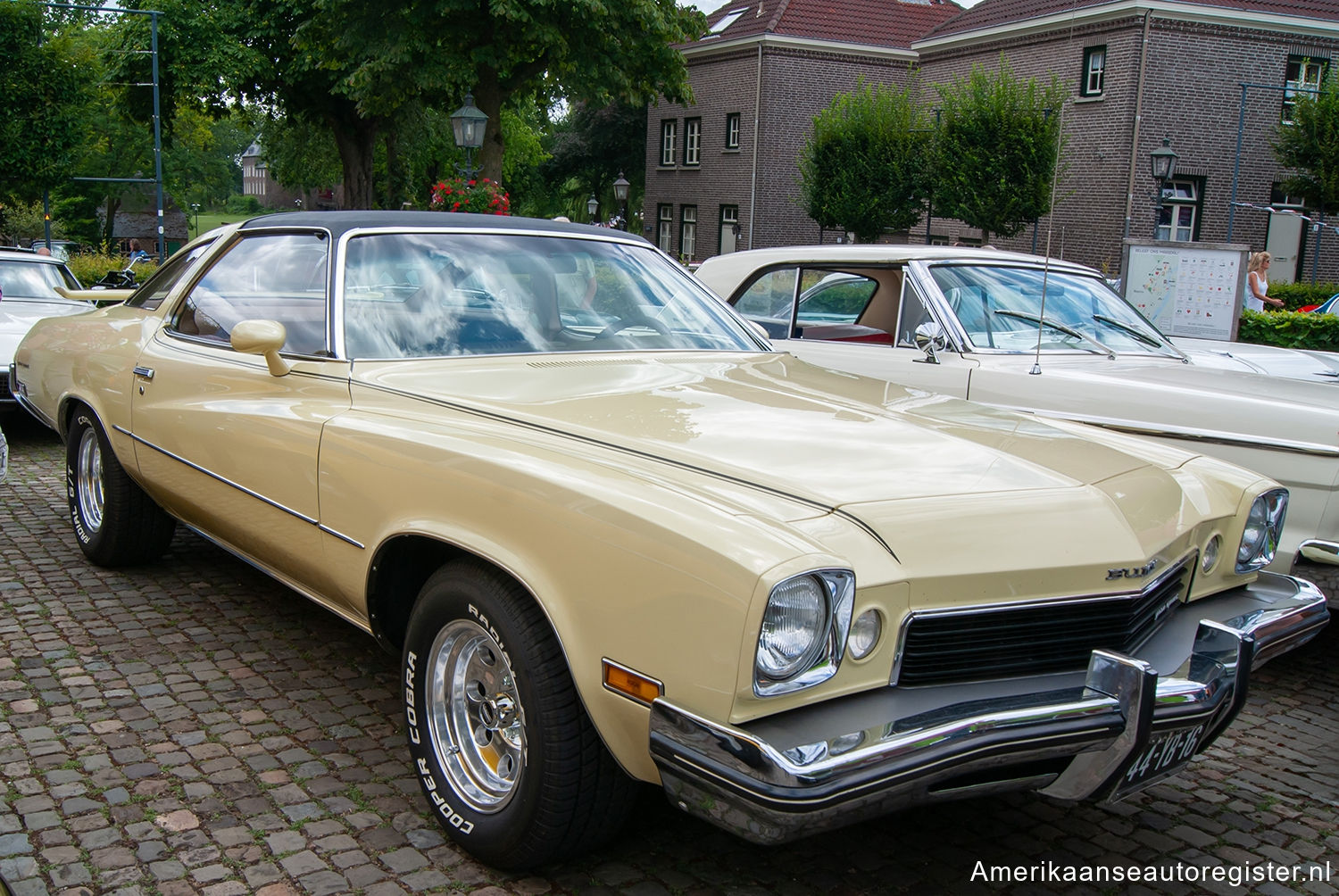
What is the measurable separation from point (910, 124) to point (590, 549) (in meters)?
29.4

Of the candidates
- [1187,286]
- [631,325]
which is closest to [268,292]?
[631,325]

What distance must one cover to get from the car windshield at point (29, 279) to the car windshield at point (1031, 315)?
767cm

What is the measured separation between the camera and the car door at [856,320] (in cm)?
555

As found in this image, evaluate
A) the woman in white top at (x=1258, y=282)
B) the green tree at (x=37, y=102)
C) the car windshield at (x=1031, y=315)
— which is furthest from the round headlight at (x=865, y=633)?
the green tree at (x=37, y=102)

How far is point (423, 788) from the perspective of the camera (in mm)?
2953

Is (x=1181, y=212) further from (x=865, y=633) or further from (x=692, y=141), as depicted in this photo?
(x=865, y=633)

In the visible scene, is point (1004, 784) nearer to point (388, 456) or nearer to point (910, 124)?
point (388, 456)

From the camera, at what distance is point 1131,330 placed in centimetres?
599

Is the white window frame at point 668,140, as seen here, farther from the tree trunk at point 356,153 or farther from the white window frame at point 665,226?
the tree trunk at point 356,153

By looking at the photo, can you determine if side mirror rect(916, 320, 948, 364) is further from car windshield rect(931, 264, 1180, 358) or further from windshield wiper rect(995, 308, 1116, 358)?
windshield wiper rect(995, 308, 1116, 358)

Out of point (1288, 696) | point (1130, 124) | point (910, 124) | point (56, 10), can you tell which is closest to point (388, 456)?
point (1288, 696)

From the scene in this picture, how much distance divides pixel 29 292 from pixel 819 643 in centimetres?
972

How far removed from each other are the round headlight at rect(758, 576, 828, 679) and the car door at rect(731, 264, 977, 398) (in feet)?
11.0

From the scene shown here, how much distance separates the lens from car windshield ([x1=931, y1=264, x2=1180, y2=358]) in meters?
5.64
